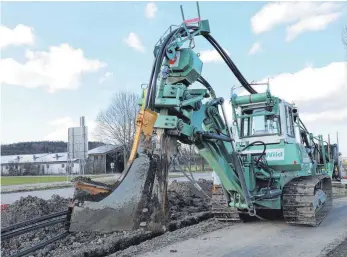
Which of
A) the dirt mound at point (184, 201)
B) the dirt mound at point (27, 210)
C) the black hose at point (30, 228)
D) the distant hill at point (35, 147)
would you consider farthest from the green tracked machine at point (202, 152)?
the distant hill at point (35, 147)

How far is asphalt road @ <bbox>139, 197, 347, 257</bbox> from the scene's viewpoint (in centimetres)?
633

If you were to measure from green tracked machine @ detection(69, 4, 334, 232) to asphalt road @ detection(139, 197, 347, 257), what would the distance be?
382 mm

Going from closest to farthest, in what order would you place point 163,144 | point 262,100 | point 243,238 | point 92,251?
point 163,144 < point 92,251 < point 243,238 < point 262,100

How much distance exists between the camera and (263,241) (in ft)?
23.5

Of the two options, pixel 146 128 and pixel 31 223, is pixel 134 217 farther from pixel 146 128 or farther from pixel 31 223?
pixel 31 223

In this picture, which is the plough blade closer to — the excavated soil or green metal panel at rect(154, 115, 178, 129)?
green metal panel at rect(154, 115, 178, 129)

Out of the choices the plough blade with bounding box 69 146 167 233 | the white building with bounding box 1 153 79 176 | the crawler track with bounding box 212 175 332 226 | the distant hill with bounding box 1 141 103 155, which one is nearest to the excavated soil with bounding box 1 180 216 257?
the plough blade with bounding box 69 146 167 233

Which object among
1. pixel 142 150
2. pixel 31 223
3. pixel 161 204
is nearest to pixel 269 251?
pixel 161 204

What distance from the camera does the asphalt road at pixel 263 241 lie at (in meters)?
6.33

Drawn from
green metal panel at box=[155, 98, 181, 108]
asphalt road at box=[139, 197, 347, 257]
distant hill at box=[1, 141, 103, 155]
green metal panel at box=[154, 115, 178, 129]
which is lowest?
asphalt road at box=[139, 197, 347, 257]

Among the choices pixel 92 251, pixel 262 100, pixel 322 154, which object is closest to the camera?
pixel 92 251

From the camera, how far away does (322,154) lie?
39.4 feet

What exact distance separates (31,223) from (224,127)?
14.5 ft

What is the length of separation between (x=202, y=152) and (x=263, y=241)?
2213 mm
